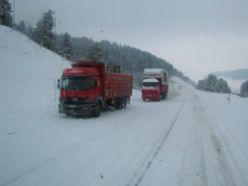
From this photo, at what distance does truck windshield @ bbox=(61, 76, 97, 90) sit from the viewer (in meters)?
21.8

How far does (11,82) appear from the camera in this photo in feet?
100

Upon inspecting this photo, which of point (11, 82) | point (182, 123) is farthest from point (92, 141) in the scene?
point (11, 82)

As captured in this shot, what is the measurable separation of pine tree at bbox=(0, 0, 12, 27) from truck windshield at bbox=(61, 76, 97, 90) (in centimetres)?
3958

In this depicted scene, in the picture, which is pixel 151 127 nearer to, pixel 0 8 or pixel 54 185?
pixel 54 185

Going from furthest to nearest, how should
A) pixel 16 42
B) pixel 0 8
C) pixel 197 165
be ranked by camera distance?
pixel 0 8
pixel 16 42
pixel 197 165

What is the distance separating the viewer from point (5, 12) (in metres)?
59.8

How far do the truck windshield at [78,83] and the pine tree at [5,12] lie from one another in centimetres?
3958

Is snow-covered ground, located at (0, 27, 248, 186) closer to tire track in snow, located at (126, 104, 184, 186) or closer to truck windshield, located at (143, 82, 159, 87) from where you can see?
tire track in snow, located at (126, 104, 184, 186)

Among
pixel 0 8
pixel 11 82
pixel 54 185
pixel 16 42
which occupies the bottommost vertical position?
pixel 54 185

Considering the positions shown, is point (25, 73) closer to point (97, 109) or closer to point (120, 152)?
point (97, 109)

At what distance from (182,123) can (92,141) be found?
25.9ft

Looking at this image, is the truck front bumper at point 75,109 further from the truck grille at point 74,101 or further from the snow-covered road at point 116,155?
the snow-covered road at point 116,155

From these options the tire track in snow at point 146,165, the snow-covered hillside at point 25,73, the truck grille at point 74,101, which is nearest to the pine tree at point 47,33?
the snow-covered hillside at point 25,73

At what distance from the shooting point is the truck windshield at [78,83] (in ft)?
71.6
